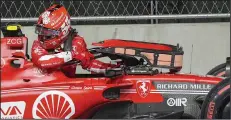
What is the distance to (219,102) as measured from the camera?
4285 millimetres

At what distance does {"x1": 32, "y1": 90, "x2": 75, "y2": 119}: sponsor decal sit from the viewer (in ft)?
15.8

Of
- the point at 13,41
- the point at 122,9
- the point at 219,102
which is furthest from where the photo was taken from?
the point at 122,9

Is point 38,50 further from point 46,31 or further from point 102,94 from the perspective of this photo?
point 102,94

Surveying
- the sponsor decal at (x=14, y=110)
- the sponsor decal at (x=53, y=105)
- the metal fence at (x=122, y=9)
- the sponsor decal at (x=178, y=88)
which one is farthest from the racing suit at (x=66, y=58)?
the metal fence at (x=122, y=9)

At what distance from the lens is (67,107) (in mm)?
4824

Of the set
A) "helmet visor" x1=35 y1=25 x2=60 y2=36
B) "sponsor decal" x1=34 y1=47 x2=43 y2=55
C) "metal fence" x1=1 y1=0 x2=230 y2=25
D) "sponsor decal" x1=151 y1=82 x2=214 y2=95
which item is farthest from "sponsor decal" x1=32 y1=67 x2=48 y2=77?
"metal fence" x1=1 y1=0 x2=230 y2=25

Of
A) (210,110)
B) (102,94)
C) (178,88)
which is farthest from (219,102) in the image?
(102,94)

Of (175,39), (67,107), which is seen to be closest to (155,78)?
(67,107)

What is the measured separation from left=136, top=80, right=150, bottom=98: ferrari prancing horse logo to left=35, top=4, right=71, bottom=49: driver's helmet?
35.3 inches

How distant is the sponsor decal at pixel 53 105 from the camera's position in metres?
4.81

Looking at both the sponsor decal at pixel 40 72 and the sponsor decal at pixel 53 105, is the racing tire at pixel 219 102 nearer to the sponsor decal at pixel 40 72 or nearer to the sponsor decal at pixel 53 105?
the sponsor decal at pixel 53 105

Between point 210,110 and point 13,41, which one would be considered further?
point 13,41

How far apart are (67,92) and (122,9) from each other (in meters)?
3.06

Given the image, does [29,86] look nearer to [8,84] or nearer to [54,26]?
[8,84]
